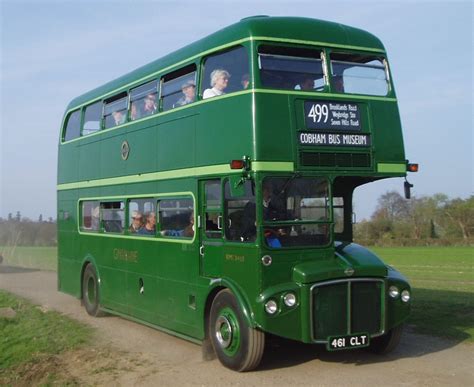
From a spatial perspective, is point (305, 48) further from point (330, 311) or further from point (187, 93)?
point (330, 311)

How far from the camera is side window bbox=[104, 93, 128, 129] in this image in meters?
12.3

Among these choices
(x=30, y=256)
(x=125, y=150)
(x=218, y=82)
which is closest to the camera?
(x=218, y=82)

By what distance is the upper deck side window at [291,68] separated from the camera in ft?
27.7

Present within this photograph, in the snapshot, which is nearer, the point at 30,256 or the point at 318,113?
the point at 318,113

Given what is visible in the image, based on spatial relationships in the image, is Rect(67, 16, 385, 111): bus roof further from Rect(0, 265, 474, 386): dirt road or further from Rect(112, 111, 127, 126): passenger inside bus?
Rect(0, 265, 474, 386): dirt road

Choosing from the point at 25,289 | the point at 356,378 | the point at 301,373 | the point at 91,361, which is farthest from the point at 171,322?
the point at 25,289

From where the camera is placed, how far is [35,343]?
1049 cm

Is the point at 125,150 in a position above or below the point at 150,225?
above

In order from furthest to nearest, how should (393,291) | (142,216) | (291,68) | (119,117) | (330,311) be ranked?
1. (119,117)
2. (142,216)
3. (393,291)
4. (291,68)
5. (330,311)

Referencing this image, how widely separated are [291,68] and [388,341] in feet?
13.0

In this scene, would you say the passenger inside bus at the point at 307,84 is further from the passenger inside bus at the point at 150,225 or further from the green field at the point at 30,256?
the green field at the point at 30,256

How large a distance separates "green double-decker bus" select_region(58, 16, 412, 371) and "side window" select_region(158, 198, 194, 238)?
0.03 metres

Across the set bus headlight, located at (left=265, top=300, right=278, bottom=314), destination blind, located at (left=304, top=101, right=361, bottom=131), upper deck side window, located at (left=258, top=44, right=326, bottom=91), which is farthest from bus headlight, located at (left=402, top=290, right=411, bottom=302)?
upper deck side window, located at (left=258, top=44, right=326, bottom=91)

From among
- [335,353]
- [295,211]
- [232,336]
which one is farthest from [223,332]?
[295,211]
